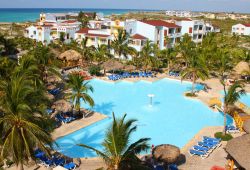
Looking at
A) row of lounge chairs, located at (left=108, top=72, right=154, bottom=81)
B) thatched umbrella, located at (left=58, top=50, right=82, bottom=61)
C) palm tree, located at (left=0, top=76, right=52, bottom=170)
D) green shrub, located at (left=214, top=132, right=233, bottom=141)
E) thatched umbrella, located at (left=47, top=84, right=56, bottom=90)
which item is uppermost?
palm tree, located at (left=0, top=76, right=52, bottom=170)

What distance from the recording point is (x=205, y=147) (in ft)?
62.8

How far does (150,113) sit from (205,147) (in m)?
8.49

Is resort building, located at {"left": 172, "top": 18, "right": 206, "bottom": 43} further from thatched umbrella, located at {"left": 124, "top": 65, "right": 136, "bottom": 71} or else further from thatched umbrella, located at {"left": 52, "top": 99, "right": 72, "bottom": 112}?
thatched umbrella, located at {"left": 52, "top": 99, "right": 72, "bottom": 112}

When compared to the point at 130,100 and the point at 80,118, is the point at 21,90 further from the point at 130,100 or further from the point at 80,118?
the point at 130,100

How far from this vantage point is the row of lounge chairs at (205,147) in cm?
1850

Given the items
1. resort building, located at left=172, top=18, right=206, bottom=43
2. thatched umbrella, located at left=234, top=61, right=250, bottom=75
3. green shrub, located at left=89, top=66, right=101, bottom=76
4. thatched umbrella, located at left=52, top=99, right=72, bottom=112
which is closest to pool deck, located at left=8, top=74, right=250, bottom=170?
thatched umbrella, located at left=52, top=99, right=72, bottom=112

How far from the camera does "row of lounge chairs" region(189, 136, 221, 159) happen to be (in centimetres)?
1850

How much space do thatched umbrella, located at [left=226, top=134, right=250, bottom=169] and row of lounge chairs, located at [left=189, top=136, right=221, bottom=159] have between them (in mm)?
2643

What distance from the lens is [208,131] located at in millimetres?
22609

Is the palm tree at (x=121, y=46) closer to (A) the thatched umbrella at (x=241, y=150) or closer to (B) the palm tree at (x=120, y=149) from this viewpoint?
(A) the thatched umbrella at (x=241, y=150)

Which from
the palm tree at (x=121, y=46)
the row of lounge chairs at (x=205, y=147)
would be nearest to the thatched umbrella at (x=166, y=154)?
the row of lounge chairs at (x=205, y=147)

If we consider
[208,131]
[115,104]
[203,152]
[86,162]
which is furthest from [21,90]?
[115,104]

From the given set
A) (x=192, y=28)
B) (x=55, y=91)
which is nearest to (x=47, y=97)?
(x=55, y=91)

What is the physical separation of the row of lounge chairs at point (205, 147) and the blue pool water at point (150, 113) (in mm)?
1819
